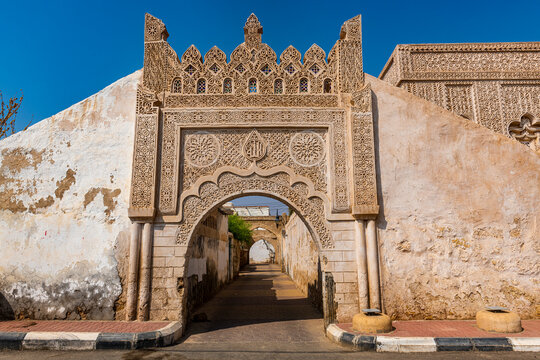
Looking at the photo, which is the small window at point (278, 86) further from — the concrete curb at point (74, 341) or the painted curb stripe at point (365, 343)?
the concrete curb at point (74, 341)

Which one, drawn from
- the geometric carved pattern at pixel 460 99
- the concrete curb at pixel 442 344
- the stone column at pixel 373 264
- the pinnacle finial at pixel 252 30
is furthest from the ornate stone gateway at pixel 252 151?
the geometric carved pattern at pixel 460 99

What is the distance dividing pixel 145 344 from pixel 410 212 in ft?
14.4

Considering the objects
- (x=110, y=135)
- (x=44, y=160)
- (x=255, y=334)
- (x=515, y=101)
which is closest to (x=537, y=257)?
(x=255, y=334)

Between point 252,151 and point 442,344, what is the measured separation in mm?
3876

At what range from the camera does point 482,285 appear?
5.70 metres

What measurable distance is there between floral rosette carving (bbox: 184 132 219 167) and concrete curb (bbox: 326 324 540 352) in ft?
11.8

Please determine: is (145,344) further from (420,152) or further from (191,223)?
(420,152)

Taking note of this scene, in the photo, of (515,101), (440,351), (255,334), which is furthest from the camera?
(515,101)

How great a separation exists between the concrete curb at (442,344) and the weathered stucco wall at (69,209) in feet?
12.8

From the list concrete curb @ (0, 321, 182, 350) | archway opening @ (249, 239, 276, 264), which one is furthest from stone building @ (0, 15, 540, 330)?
archway opening @ (249, 239, 276, 264)

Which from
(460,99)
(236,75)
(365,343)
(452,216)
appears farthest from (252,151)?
(460,99)

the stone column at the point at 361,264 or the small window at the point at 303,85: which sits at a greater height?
the small window at the point at 303,85

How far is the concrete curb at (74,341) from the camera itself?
4664mm

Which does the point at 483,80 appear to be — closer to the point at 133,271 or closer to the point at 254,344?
the point at 254,344
